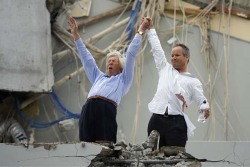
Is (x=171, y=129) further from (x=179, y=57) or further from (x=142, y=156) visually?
(x=179, y=57)

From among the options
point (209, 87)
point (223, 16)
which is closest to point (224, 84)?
point (209, 87)

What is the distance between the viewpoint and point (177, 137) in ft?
11.7

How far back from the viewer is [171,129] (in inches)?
140

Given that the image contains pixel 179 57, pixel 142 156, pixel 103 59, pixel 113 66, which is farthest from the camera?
pixel 103 59

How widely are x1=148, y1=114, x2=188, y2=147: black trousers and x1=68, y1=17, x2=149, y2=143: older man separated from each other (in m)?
0.30

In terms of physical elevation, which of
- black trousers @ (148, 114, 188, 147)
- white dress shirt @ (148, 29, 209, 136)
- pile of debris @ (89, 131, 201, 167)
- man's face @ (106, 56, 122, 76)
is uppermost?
man's face @ (106, 56, 122, 76)

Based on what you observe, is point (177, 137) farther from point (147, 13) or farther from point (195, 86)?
point (147, 13)

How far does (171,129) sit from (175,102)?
6.7 inches

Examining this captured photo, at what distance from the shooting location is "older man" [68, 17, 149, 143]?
3707 millimetres

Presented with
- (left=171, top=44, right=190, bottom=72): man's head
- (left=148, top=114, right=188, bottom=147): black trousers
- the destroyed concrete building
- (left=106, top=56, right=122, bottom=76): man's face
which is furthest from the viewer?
the destroyed concrete building

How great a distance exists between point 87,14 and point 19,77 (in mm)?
1068

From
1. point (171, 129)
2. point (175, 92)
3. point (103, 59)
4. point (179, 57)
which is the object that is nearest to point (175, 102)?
point (175, 92)

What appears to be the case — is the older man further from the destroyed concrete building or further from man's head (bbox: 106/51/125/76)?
the destroyed concrete building

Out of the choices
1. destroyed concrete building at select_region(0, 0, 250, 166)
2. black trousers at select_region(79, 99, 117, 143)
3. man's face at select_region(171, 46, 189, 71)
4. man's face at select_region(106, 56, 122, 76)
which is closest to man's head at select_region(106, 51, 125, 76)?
man's face at select_region(106, 56, 122, 76)
